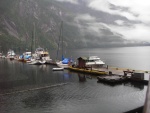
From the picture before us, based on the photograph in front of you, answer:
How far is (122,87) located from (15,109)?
30613mm

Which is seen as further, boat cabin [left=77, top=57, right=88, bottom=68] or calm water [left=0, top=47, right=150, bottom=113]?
boat cabin [left=77, top=57, right=88, bottom=68]

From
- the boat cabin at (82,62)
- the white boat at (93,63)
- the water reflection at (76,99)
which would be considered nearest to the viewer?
the water reflection at (76,99)

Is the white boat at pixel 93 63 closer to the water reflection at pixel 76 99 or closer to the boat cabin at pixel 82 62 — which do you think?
the boat cabin at pixel 82 62

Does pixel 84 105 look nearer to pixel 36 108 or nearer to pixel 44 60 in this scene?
pixel 36 108

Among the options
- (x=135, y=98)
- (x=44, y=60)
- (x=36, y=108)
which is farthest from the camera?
(x=44, y=60)

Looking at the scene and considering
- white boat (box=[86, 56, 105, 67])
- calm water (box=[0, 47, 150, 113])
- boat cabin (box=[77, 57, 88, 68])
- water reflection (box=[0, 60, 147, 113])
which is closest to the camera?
calm water (box=[0, 47, 150, 113])

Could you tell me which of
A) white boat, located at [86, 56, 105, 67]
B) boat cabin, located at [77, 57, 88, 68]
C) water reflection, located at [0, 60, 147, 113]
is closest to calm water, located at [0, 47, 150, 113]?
water reflection, located at [0, 60, 147, 113]

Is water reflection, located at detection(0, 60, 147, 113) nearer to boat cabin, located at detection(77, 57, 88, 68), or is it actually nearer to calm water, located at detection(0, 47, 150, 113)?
calm water, located at detection(0, 47, 150, 113)

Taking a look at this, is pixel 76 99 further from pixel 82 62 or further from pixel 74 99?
pixel 82 62

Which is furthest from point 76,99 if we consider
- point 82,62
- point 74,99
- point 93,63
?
point 93,63

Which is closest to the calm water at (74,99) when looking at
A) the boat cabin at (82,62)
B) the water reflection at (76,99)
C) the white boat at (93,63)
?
the water reflection at (76,99)

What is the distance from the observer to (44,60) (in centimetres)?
14362

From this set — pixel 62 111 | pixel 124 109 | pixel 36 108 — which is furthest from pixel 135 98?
pixel 36 108

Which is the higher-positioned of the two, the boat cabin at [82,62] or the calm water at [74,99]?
the boat cabin at [82,62]
